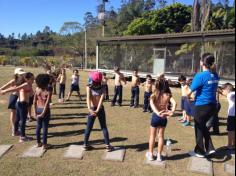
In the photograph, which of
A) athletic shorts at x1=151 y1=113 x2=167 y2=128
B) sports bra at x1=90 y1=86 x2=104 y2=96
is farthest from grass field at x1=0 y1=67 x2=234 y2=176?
sports bra at x1=90 y1=86 x2=104 y2=96

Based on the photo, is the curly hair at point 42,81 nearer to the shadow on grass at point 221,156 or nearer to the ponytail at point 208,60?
the ponytail at point 208,60

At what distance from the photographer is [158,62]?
2231cm

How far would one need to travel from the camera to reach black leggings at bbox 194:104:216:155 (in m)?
5.73

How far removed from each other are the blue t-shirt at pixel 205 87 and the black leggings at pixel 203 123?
11 centimetres

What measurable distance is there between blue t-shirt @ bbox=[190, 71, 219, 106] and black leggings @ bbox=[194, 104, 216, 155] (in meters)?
0.11

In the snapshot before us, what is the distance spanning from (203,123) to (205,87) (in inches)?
31.5

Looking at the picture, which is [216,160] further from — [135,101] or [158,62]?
[158,62]

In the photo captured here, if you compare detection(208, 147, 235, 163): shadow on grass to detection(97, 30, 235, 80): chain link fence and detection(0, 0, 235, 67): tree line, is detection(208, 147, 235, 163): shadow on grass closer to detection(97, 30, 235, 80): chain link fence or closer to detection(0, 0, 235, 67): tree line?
detection(0, 0, 235, 67): tree line

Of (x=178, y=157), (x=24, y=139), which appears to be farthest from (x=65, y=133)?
(x=178, y=157)

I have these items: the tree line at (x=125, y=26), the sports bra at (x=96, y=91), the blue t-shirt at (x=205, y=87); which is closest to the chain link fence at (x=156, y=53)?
the tree line at (x=125, y=26)

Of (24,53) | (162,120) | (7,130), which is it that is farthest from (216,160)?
(24,53)

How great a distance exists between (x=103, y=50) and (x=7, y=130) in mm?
21694

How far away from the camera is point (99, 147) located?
7.04m

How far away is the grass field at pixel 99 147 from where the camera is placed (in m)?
5.70
